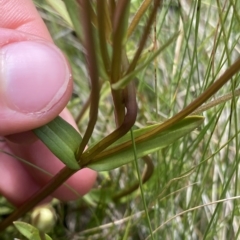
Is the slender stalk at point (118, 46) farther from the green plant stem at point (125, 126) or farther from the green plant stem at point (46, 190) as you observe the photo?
the green plant stem at point (46, 190)

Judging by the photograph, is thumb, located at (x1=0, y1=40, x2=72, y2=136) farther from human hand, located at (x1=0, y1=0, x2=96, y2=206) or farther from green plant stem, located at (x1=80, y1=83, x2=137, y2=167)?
green plant stem, located at (x1=80, y1=83, x2=137, y2=167)

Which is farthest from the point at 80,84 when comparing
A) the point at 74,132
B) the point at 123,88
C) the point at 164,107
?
the point at 123,88

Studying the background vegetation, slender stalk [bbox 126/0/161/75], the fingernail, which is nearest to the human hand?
the fingernail

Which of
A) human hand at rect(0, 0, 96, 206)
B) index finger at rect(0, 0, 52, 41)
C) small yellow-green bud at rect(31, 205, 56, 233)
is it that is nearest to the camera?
small yellow-green bud at rect(31, 205, 56, 233)

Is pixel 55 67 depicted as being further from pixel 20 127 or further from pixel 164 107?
pixel 164 107

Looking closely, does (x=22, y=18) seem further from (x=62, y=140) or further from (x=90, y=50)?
(x=90, y=50)

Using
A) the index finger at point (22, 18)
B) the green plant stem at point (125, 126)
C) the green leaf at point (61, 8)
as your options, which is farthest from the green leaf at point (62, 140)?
the index finger at point (22, 18)

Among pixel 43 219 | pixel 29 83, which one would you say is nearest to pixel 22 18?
pixel 29 83
